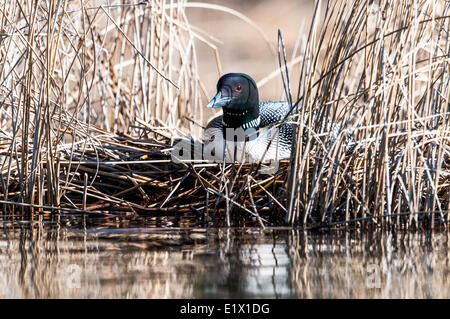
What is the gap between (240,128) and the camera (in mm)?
4543

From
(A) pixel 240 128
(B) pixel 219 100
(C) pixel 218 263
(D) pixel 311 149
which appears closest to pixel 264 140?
(A) pixel 240 128

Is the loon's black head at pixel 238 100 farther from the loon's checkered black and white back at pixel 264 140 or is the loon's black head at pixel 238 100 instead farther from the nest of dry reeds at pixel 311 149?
the nest of dry reeds at pixel 311 149

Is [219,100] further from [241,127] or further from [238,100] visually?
[241,127]

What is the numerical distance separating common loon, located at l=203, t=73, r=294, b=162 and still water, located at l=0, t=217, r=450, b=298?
1.16 meters

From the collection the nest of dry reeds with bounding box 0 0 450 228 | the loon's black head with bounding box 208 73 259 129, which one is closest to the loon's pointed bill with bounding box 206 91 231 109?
the loon's black head with bounding box 208 73 259 129

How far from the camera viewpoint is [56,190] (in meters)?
3.61

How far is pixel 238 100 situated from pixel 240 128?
237 mm

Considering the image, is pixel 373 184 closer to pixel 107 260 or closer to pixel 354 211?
pixel 354 211

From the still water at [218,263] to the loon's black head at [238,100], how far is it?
4.48 ft

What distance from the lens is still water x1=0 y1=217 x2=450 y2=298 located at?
1.96m

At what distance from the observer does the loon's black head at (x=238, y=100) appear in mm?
4277

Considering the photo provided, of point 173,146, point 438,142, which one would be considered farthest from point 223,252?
point 173,146

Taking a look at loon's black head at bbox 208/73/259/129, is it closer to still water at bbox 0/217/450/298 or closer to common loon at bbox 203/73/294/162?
common loon at bbox 203/73/294/162
